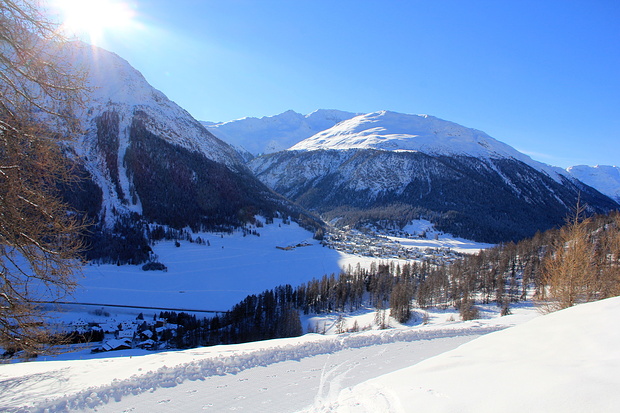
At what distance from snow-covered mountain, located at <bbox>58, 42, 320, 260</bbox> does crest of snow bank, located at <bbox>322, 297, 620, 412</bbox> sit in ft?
347

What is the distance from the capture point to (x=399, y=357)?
1176 centimetres

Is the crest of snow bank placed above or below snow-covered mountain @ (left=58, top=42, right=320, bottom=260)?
below

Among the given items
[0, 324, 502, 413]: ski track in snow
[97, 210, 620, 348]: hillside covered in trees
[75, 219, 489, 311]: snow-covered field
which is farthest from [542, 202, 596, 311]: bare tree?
[75, 219, 489, 311]: snow-covered field

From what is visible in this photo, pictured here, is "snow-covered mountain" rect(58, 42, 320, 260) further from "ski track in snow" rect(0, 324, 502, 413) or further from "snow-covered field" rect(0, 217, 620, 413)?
"ski track in snow" rect(0, 324, 502, 413)

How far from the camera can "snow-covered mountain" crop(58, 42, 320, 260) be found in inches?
4343

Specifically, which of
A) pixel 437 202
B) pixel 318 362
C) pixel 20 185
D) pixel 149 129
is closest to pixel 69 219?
pixel 20 185

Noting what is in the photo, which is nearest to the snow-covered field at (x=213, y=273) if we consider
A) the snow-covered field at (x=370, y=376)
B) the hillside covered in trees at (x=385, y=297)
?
the hillside covered in trees at (x=385, y=297)

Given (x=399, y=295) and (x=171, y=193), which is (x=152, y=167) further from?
(x=399, y=295)

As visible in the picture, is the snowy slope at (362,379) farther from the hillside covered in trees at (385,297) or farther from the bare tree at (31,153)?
the hillside covered in trees at (385,297)

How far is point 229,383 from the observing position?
8.39 meters

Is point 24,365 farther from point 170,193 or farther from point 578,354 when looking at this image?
point 170,193

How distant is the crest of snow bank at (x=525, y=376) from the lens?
4.32 m

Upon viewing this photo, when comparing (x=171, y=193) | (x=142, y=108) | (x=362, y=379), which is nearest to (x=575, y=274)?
(x=362, y=379)

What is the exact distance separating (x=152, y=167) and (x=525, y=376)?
14389 cm
